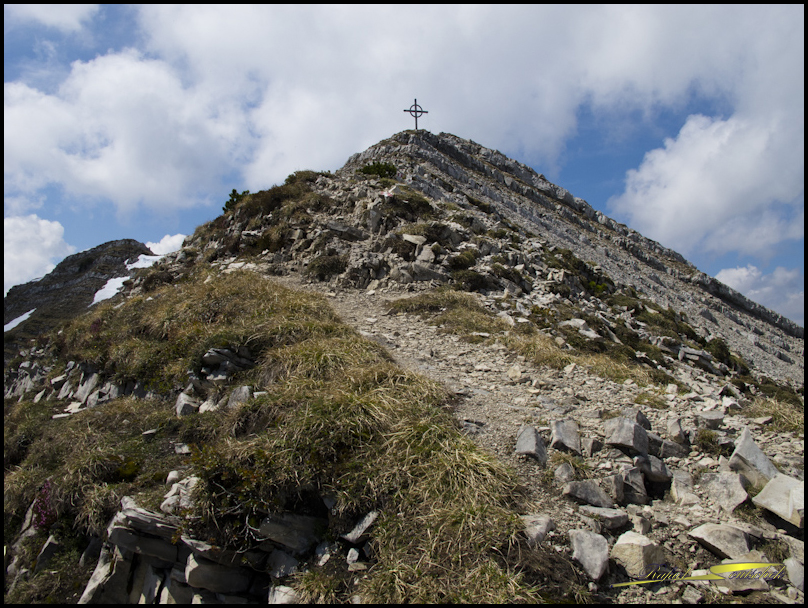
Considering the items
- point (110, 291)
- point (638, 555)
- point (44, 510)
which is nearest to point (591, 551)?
point (638, 555)

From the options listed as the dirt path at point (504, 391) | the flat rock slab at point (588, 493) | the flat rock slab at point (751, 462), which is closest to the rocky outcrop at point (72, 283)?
the dirt path at point (504, 391)

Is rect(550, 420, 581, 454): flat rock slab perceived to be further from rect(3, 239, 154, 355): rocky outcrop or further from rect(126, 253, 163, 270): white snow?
rect(3, 239, 154, 355): rocky outcrop

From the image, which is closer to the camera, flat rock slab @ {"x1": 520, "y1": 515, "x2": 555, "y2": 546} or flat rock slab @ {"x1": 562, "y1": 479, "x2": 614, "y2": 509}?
flat rock slab @ {"x1": 520, "y1": 515, "x2": 555, "y2": 546}

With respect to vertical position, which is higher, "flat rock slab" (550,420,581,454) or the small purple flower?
"flat rock slab" (550,420,581,454)

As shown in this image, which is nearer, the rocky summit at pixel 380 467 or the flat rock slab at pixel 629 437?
the rocky summit at pixel 380 467

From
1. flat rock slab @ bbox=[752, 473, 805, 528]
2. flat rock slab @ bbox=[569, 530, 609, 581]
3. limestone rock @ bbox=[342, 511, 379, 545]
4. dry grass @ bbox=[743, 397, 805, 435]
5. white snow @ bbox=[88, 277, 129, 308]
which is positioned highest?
white snow @ bbox=[88, 277, 129, 308]

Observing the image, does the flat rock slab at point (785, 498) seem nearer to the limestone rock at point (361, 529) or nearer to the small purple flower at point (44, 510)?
the limestone rock at point (361, 529)

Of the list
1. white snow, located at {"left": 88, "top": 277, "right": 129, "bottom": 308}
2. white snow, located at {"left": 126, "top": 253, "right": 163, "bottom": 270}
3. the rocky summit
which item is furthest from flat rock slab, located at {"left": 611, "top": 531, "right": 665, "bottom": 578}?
white snow, located at {"left": 126, "top": 253, "right": 163, "bottom": 270}

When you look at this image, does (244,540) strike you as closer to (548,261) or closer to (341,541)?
(341,541)

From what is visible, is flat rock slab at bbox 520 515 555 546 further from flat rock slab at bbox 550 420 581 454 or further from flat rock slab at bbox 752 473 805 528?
flat rock slab at bbox 752 473 805 528

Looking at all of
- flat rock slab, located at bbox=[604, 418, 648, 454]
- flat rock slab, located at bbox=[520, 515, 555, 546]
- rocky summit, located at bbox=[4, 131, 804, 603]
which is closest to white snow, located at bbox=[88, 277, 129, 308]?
rocky summit, located at bbox=[4, 131, 804, 603]

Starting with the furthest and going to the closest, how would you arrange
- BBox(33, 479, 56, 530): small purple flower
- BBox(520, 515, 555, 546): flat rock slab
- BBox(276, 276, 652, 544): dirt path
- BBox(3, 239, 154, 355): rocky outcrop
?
BBox(3, 239, 154, 355): rocky outcrop, BBox(33, 479, 56, 530): small purple flower, BBox(276, 276, 652, 544): dirt path, BBox(520, 515, 555, 546): flat rock slab

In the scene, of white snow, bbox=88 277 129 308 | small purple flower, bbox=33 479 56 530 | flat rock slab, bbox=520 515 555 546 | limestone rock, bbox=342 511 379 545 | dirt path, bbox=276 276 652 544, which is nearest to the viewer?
flat rock slab, bbox=520 515 555 546

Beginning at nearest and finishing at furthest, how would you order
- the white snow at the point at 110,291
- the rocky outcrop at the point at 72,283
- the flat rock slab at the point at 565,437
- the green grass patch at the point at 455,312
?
1. the flat rock slab at the point at 565,437
2. the green grass patch at the point at 455,312
3. the white snow at the point at 110,291
4. the rocky outcrop at the point at 72,283
